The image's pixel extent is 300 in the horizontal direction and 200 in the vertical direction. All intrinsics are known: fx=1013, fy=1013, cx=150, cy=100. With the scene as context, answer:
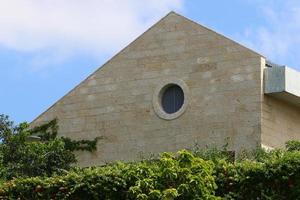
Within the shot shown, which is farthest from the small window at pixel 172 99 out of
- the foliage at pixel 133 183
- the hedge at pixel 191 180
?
the hedge at pixel 191 180

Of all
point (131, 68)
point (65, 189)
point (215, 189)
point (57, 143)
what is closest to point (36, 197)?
point (65, 189)

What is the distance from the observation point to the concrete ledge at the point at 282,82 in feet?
102

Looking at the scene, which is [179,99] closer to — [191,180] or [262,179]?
[262,179]

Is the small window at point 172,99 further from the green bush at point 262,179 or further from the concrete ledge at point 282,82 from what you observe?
the green bush at point 262,179

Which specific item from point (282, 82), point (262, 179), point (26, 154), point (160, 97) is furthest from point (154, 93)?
point (262, 179)

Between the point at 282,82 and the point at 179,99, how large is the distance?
3.84 m

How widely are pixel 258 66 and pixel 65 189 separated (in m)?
13.1

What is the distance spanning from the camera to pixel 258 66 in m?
31.7

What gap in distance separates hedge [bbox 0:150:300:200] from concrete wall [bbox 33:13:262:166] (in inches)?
476

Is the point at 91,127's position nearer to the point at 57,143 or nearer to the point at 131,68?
the point at 131,68

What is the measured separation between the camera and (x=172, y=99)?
33781mm

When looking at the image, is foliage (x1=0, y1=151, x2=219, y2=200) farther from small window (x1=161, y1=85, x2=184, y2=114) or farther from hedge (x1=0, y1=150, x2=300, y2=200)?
small window (x1=161, y1=85, x2=184, y2=114)

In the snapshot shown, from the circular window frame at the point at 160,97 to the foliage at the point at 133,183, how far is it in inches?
505

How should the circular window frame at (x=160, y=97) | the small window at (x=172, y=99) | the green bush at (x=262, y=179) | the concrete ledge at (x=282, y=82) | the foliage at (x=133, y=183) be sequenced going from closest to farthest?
the foliage at (x=133, y=183) < the green bush at (x=262, y=179) < the concrete ledge at (x=282, y=82) < the circular window frame at (x=160, y=97) < the small window at (x=172, y=99)
